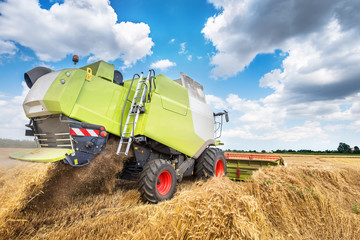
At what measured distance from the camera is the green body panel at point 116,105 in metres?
3.63

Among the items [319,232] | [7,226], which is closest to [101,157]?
[7,226]

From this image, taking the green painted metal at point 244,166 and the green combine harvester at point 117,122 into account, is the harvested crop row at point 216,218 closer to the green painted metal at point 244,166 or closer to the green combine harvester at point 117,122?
the green combine harvester at point 117,122

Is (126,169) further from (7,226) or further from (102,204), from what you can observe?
(7,226)

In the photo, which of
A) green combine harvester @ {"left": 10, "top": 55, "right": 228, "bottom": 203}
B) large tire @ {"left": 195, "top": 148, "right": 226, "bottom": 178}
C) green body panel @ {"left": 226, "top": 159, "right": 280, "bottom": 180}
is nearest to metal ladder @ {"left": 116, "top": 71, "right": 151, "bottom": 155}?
green combine harvester @ {"left": 10, "top": 55, "right": 228, "bottom": 203}

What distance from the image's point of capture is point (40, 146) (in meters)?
4.21

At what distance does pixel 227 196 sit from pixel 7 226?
8.61ft

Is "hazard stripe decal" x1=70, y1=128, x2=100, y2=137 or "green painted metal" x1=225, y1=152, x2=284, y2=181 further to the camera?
"green painted metal" x1=225, y1=152, x2=284, y2=181

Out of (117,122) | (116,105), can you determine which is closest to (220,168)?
(117,122)

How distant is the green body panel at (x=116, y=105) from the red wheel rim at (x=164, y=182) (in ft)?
2.17

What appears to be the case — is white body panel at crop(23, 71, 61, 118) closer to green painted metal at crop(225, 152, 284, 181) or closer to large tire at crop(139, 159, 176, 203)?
large tire at crop(139, 159, 176, 203)

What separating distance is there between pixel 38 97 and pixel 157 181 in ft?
8.80

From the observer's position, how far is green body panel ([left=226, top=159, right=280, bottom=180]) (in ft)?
23.7

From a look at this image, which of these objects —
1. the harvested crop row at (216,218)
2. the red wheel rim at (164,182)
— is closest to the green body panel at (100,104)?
the red wheel rim at (164,182)

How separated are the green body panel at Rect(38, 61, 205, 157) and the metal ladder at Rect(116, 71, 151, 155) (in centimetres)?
12
